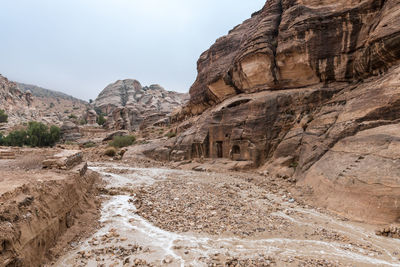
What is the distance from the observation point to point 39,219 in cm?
474

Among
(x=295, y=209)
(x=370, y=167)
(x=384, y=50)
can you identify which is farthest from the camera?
(x=384, y=50)

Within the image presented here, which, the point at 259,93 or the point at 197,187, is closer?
the point at 197,187

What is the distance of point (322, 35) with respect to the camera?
14.8m

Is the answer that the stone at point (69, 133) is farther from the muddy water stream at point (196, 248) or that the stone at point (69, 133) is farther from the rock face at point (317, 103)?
the muddy water stream at point (196, 248)

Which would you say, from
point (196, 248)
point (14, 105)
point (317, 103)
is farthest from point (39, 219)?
point (14, 105)

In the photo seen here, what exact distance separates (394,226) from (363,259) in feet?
7.09

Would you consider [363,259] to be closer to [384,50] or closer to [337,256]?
[337,256]

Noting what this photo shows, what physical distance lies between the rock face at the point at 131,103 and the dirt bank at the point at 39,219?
41595 mm

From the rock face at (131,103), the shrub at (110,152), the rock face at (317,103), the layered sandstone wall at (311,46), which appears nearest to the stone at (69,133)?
the rock face at (131,103)

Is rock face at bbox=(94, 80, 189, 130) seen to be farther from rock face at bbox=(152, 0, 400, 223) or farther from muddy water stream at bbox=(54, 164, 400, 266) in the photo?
muddy water stream at bbox=(54, 164, 400, 266)

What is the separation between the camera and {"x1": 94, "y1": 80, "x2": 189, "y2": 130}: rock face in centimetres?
5825

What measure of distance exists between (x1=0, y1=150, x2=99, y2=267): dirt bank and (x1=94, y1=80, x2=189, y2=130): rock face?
41.6 m

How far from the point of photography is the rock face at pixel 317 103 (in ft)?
25.2

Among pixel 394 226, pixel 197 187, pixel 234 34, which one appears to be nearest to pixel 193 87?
pixel 234 34
